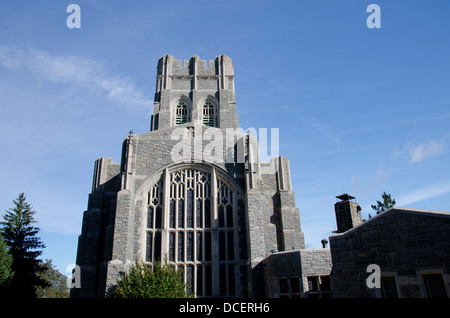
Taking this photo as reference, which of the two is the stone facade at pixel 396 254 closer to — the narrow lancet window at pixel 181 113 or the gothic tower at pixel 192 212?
the gothic tower at pixel 192 212

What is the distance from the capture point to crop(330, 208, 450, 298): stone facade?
10160mm

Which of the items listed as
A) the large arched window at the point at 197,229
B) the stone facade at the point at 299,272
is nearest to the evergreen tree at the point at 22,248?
the large arched window at the point at 197,229

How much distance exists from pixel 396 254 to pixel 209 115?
21.9 metres

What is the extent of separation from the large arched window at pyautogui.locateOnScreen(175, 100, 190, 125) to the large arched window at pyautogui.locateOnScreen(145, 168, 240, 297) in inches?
434

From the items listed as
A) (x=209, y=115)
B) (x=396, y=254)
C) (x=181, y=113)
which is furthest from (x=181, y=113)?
(x=396, y=254)

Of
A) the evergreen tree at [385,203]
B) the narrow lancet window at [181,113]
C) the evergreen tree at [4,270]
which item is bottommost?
the evergreen tree at [4,270]

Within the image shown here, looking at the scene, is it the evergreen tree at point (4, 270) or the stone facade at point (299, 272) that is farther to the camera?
the evergreen tree at point (4, 270)

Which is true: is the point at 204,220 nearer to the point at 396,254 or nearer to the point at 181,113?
the point at 396,254

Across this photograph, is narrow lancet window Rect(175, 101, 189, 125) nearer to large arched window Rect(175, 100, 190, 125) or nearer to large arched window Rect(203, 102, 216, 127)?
large arched window Rect(175, 100, 190, 125)

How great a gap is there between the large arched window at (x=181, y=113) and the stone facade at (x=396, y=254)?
20517 millimetres

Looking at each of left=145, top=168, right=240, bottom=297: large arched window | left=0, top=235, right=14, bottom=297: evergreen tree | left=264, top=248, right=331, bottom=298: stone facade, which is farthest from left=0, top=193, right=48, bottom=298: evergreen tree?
left=264, top=248, right=331, bottom=298: stone facade

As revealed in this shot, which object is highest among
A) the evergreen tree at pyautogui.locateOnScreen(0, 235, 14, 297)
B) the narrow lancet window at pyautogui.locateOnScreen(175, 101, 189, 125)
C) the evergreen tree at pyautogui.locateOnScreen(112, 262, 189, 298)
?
the narrow lancet window at pyautogui.locateOnScreen(175, 101, 189, 125)

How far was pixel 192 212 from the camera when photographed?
63.0ft

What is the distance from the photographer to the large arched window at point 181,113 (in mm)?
30292
